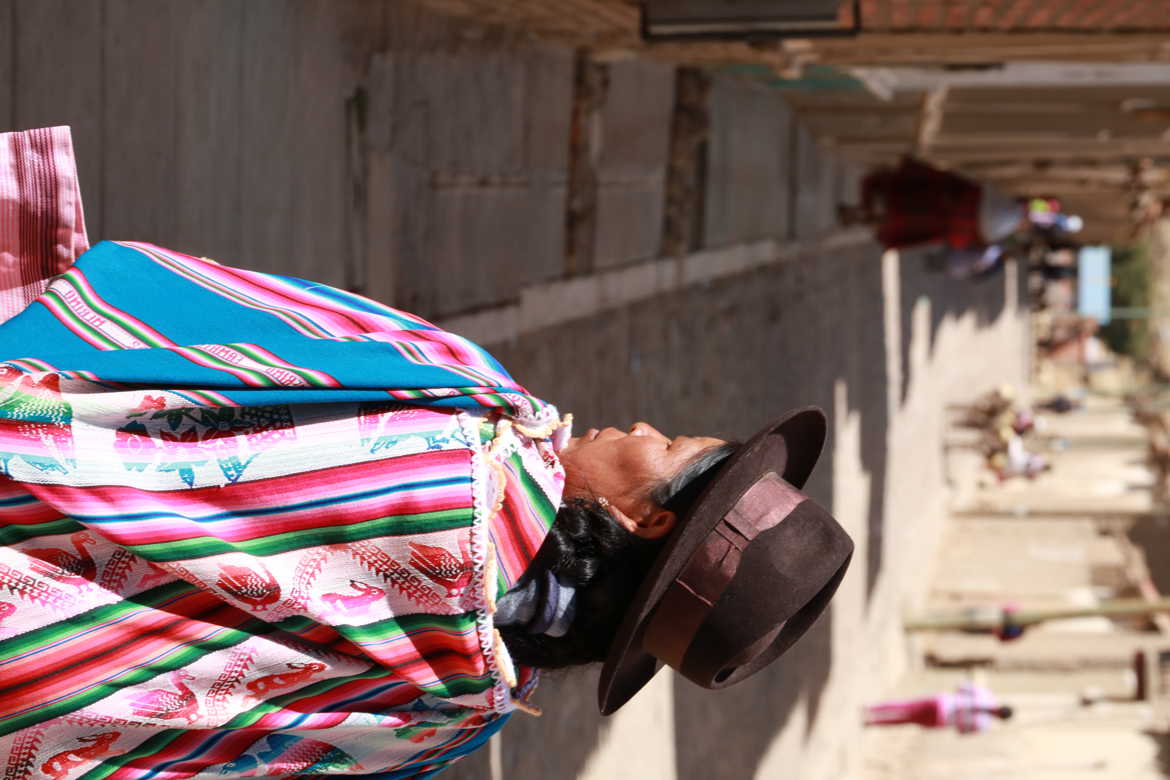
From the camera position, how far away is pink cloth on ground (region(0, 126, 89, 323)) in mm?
1876

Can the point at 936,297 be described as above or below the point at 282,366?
below

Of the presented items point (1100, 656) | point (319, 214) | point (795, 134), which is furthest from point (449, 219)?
point (1100, 656)

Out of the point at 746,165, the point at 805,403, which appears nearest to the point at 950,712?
the point at 805,403

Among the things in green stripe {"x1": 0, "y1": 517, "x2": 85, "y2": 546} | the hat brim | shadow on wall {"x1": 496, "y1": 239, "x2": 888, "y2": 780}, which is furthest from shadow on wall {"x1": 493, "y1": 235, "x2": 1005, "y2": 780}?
green stripe {"x1": 0, "y1": 517, "x2": 85, "y2": 546}

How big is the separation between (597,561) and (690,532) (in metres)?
0.16

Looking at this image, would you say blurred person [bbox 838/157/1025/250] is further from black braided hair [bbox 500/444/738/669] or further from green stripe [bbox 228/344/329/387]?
green stripe [bbox 228/344/329/387]

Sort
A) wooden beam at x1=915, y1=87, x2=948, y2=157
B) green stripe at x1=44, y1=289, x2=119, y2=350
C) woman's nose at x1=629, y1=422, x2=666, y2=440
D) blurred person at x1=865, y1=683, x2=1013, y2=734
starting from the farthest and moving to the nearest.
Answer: blurred person at x1=865, y1=683, x2=1013, y2=734, wooden beam at x1=915, y1=87, x2=948, y2=157, woman's nose at x1=629, y1=422, x2=666, y2=440, green stripe at x1=44, y1=289, x2=119, y2=350

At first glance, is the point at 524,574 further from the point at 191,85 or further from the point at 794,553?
the point at 191,85

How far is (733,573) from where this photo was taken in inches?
71.9

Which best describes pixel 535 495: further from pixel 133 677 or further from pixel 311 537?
pixel 133 677

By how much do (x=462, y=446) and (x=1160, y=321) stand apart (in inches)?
1296

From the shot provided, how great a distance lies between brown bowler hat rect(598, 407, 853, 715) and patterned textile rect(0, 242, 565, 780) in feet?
0.60

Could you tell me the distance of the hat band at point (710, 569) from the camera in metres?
1.81

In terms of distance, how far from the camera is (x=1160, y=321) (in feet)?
103
